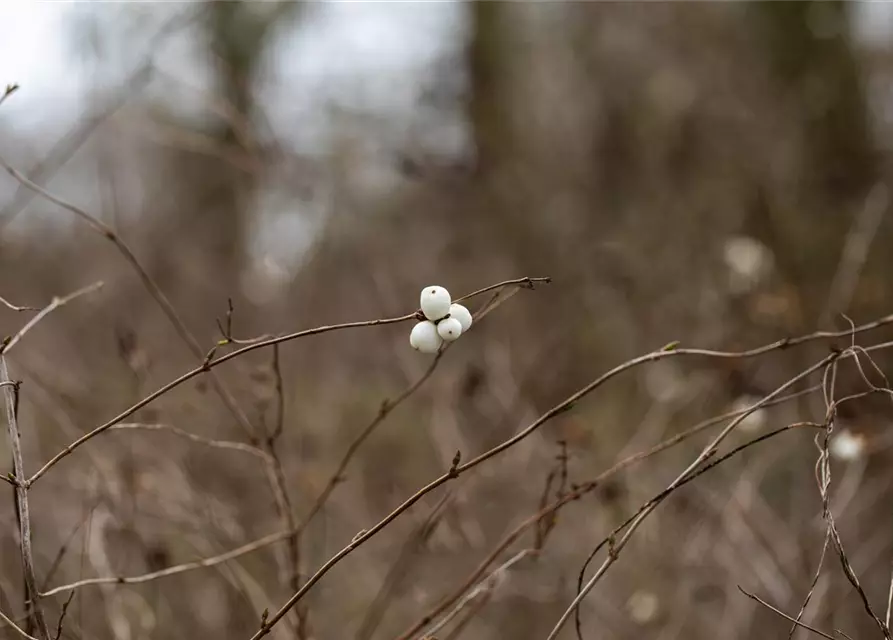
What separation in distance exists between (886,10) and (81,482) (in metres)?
5.19

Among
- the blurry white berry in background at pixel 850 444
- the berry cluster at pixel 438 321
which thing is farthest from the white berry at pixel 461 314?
the blurry white berry in background at pixel 850 444

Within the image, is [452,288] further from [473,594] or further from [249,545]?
[473,594]

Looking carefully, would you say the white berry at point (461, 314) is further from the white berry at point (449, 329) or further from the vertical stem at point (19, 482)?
the vertical stem at point (19, 482)

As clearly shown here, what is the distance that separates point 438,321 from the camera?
0.89 metres

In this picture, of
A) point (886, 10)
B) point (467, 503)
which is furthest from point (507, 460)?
point (886, 10)

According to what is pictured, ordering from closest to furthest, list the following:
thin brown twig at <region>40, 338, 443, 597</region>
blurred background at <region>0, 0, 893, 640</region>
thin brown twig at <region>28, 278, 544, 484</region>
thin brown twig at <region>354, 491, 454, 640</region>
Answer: thin brown twig at <region>28, 278, 544, 484</region>, thin brown twig at <region>40, 338, 443, 597</region>, thin brown twig at <region>354, 491, 454, 640</region>, blurred background at <region>0, 0, 893, 640</region>

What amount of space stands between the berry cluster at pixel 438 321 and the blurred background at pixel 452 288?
0.42 m

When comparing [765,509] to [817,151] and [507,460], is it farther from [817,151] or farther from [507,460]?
[817,151]

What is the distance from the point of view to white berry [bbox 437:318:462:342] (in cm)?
87

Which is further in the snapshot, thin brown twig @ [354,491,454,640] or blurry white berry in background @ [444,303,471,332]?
thin brown twig @ [354,491,454,640]

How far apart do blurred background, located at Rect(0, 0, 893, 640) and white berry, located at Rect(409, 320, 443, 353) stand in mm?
425

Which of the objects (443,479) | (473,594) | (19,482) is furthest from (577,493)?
(19,482)

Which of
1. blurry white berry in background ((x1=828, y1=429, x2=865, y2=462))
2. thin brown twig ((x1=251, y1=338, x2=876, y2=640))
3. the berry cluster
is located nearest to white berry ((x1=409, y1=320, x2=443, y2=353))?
the berry cluster

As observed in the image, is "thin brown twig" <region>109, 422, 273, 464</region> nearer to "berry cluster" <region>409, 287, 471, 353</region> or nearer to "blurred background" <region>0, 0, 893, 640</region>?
"blurred background" <region>0, 0, 893, 640</region>
